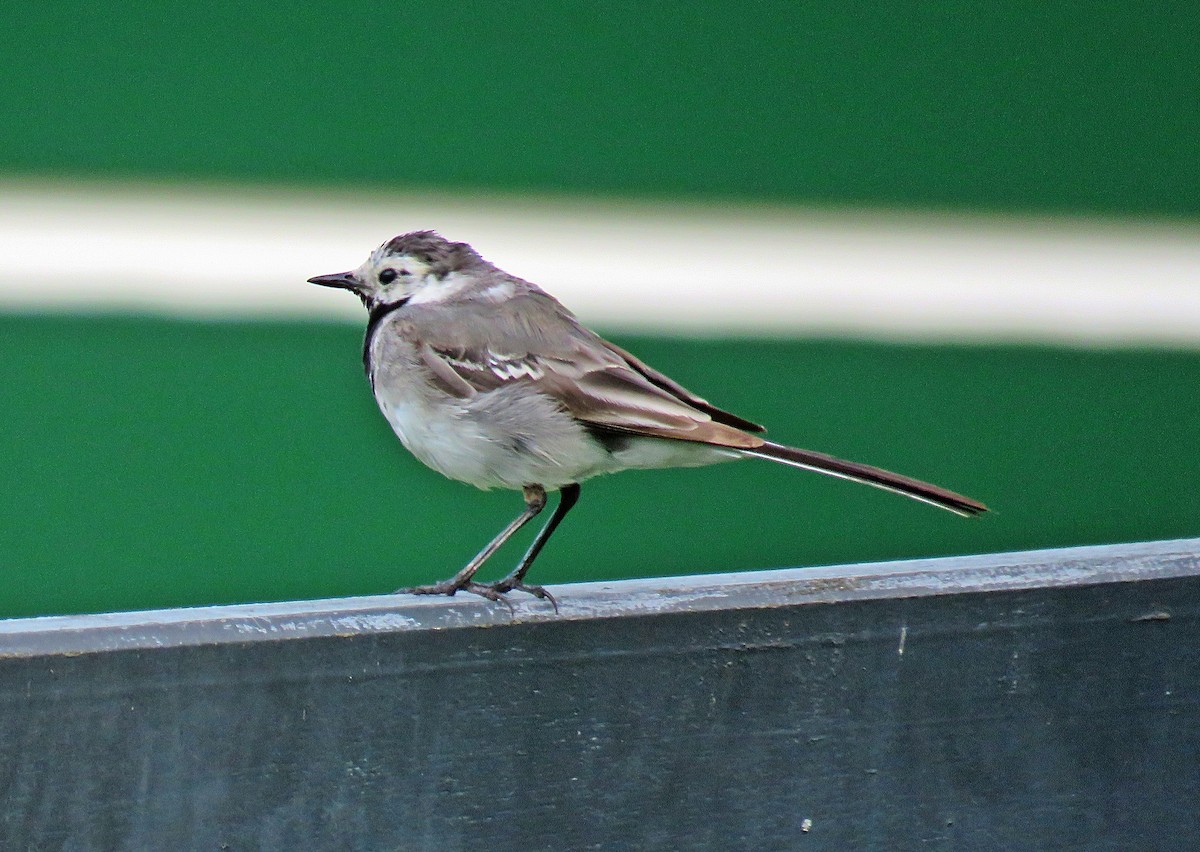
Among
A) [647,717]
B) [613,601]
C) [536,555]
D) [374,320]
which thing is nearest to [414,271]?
[374,320]

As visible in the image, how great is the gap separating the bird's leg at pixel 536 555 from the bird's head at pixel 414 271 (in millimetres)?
501

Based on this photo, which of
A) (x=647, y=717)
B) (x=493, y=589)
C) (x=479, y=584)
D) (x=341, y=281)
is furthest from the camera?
(x=341, y=281)

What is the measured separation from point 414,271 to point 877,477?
126cm

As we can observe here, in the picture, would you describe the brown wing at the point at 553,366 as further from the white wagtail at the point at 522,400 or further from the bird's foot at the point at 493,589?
the bird's foot at the point at 493,589

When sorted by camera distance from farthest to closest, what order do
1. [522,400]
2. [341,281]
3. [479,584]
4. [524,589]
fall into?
[341,281] < [522,400] < [479,584] < [524,589]

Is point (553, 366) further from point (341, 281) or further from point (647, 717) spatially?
point (647, 717)

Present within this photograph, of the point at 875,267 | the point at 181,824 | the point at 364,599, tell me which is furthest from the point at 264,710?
the point at 875,267

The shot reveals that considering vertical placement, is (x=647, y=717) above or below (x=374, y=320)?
below

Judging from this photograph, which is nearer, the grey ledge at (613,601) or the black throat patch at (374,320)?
the grey ledge at (613,601)

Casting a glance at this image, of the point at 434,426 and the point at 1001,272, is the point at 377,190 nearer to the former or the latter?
the point at 434,426

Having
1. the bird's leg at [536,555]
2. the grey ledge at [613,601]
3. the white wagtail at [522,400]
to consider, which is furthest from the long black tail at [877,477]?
the bird's leg at [536,555]

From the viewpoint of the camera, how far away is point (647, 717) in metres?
1.71

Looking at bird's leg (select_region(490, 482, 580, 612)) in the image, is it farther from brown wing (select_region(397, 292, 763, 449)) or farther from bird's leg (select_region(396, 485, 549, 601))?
brown wing (select_region(397, 292, 763, 449))

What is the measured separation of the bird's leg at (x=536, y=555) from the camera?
1913mm
